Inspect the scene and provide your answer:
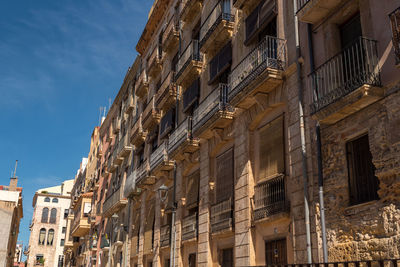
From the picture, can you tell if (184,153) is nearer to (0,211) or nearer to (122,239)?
(122,239)

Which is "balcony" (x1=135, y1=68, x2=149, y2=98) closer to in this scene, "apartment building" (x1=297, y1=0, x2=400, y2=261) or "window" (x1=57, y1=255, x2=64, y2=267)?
"apartment building" (x1=297, y1=0, x2=400, y2=261)

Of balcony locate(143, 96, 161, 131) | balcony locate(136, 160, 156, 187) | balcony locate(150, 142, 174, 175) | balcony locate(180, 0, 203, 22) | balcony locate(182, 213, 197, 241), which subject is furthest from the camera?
balcony locate(143, 96, 161, 131)

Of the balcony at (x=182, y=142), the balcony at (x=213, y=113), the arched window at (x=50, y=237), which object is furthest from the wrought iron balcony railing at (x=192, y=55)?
the arched window at (x=50, y=237)

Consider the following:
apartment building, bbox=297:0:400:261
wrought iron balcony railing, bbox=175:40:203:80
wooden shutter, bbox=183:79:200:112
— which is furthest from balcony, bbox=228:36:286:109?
wrought iron balcony railing, bbox=175:40:203:80

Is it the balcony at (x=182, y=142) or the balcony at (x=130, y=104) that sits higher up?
the balcony at (x=130, y=104)

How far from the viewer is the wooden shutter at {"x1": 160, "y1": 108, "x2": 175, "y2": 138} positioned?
21.8 metres

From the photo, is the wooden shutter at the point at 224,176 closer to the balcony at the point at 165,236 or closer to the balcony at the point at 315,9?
the balcony at the point at 165,236

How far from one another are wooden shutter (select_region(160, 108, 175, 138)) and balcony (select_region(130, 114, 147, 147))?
13.5 feet

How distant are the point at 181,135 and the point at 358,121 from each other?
10.0 m

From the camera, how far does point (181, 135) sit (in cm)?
1862

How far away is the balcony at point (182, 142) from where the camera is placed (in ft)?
58.0

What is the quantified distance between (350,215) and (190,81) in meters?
12.3

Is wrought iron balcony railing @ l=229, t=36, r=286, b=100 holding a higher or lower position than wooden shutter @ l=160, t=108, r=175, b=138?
lower

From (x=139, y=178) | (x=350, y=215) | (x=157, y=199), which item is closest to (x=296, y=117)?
(x=350, y=215)
